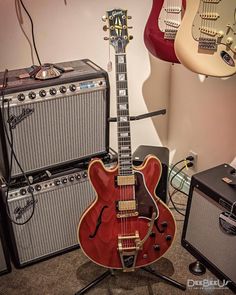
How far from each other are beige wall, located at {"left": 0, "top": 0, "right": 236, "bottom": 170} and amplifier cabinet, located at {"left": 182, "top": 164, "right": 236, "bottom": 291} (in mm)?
353

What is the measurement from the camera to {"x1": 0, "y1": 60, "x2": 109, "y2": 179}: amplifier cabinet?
1616 mm

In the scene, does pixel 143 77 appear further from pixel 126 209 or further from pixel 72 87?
pixel 126 209

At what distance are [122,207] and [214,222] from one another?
1.43ft

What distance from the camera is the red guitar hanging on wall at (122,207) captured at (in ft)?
5.18

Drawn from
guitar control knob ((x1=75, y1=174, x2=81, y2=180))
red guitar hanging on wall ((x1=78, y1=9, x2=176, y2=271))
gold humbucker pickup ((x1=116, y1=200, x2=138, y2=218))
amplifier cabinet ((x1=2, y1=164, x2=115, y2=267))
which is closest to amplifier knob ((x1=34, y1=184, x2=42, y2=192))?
amplifier cabinet ((x1=2, y1=164, x2=115, y2=267))

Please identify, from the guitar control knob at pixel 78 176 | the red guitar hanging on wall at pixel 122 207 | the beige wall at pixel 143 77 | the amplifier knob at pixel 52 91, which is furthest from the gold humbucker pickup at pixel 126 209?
the beige wall at pixel 143 77

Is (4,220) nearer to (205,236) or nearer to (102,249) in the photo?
(102,249)

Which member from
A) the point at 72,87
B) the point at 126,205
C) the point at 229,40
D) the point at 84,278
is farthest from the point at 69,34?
the point at 84,278

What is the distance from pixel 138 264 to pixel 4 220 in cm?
64

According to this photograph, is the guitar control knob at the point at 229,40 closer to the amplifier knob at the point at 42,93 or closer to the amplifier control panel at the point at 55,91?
the amplifier control panel at the point at 55,91

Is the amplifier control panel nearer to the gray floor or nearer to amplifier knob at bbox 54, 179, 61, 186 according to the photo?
amplifier knob at bbox 54, 179, 61, 186

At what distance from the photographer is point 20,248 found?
1839mm

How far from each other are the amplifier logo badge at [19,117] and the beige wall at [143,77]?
0.43 metres

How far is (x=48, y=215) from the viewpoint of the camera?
184 cm
